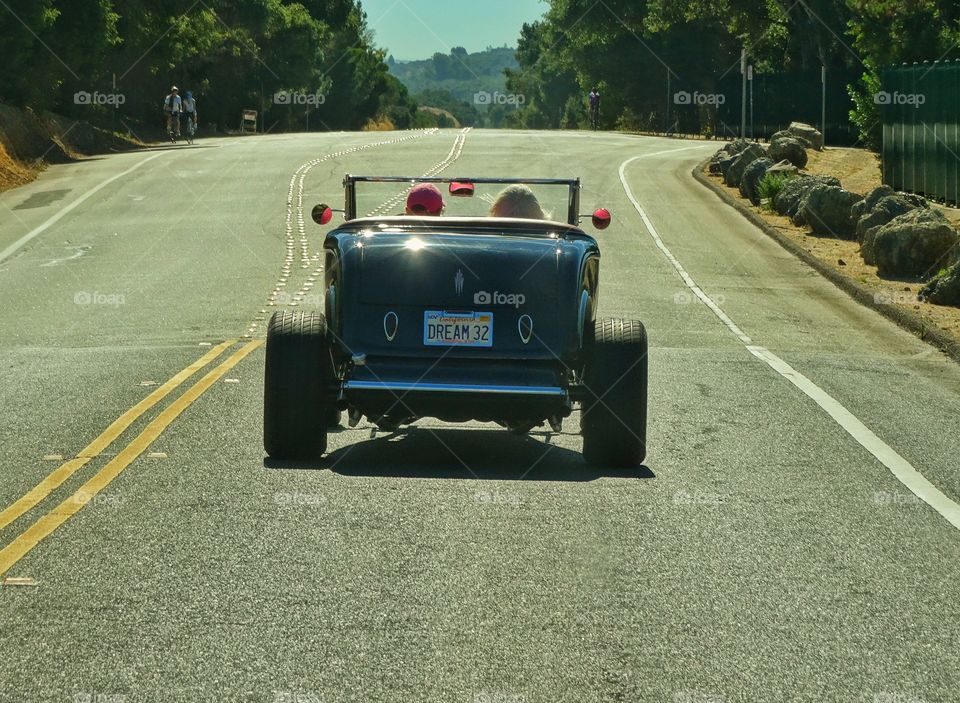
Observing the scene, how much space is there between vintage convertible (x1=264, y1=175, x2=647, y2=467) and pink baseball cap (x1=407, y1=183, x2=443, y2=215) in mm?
1240

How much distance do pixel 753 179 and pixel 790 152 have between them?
6.23m

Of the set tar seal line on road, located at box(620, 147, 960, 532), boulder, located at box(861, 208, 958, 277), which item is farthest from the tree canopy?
tar seal line on road, located at box(620, 147, 960, 532)

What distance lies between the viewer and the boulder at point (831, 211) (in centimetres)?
2852

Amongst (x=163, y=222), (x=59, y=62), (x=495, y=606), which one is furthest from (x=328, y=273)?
(x=59, y=62)

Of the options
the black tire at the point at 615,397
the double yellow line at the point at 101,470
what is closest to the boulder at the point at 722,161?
the double yellow line at the point at 101,470

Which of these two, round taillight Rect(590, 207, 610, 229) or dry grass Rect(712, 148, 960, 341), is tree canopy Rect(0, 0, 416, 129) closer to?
dry grass Rect(712, 148, 960, 341)

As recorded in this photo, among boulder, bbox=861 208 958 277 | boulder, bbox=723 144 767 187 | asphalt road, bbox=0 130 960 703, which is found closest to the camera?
asphalt road, bbox=0 130 960 703

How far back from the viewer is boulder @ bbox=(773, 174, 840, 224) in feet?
102

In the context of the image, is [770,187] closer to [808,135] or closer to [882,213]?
[882,213]

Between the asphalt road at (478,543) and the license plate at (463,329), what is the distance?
0.80 m

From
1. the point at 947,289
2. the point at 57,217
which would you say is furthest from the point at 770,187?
the point at 57,217

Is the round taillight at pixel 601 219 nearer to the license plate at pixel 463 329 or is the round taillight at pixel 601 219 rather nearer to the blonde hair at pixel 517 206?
the blonde hair at pixel 517 206

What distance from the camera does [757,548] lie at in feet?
23.7

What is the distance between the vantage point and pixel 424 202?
1020 centimetres
